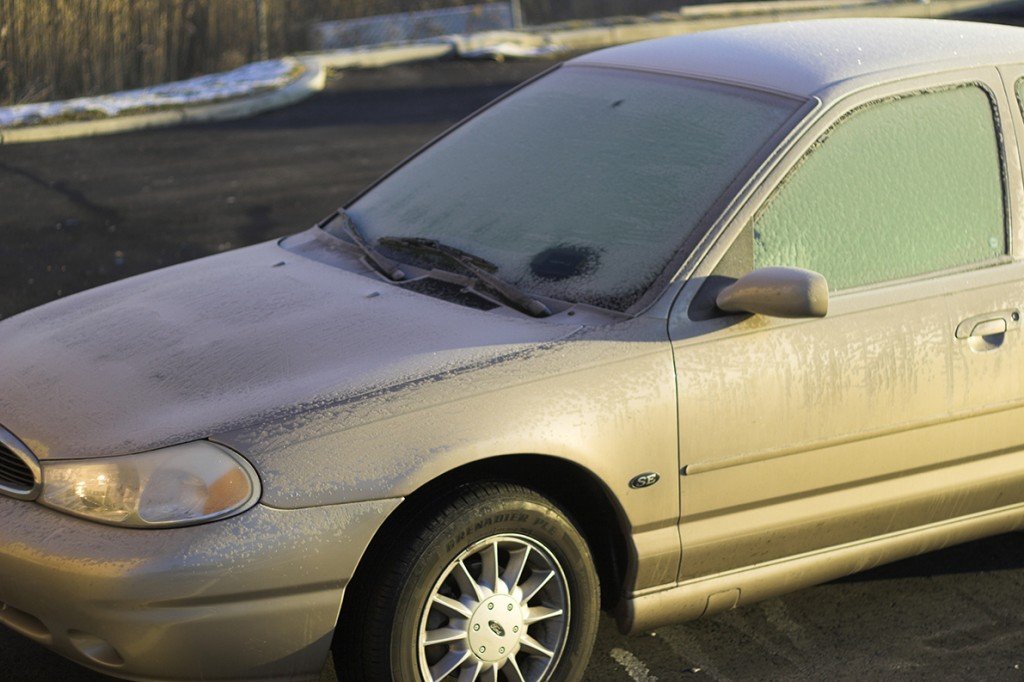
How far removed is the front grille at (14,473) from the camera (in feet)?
11.4

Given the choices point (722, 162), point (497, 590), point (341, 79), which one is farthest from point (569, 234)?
point (341, 79)

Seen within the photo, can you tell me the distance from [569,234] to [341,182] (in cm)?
688

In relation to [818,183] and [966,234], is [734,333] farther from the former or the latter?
[966,234]

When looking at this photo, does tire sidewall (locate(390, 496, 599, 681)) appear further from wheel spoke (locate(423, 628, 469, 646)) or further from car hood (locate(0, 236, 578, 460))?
car hood (locate(0, 236, 578, 460))

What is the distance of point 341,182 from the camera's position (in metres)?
10.8

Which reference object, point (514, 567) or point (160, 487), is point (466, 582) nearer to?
point (514, 567)

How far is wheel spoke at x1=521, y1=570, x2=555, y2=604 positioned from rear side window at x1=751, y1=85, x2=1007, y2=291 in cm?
102

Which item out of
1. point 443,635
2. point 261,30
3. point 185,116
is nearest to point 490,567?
point 443,635

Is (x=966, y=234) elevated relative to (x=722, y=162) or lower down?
lower down

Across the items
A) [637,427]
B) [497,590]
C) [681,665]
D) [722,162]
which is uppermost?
[722,162]

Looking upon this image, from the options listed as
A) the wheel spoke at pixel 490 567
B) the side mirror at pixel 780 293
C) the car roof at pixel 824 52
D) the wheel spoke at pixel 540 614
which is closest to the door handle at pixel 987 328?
the side mirror at pixel 780 293

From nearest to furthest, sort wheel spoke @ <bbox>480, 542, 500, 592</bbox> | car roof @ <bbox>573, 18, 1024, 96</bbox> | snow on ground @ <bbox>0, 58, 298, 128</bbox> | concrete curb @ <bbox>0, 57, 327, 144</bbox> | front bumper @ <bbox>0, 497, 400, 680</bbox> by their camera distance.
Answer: front bumper @ <bbox>0, 497, 400, 680</bbox>, wheel spoke @ <bbox>480, 542, 500, 592</bbox>, car roof @ <bbox>573, 18, 1024, 96</bbox>, concrete curb @ <bbox>0, 57, 327, 144</bbox>, snow on ground @ <bbox>0, 58, 298, 128</bbox>

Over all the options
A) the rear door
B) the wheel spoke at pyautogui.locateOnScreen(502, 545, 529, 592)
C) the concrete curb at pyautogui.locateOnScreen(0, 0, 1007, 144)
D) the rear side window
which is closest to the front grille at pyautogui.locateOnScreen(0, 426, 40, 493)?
the wheel spoke at pyautogui.locateOnScreen(502, 545, 529, 592)

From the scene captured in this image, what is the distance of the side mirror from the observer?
3670mm
